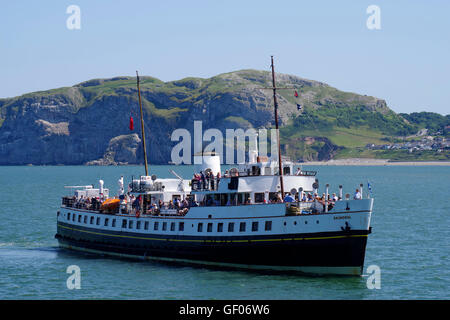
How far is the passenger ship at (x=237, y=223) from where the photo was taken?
4088 cm

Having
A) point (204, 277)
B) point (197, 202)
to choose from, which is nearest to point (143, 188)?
point (197, 202)

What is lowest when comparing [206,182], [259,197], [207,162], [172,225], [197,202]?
[172,225]

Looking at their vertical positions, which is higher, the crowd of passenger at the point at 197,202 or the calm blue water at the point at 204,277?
the crowd of passenger at the point at 197,202

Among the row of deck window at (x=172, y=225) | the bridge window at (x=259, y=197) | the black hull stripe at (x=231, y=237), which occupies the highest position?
the bridge window at (x=259, y=197)

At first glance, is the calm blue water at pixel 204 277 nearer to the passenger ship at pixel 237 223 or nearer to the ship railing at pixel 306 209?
the passenger ship at pixel 237 223

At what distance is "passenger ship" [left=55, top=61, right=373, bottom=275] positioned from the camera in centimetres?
4088

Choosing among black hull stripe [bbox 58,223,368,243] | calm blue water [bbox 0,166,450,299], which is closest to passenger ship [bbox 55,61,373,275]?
black hull stripe [bbox 58,223,368,243]

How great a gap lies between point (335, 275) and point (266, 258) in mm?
4646

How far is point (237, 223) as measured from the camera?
44125 mm

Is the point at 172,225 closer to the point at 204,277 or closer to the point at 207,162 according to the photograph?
the point at 204,277

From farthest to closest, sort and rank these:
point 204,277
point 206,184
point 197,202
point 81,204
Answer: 1. point 81,204
2. point 197,202
3. point 206,184
4. point 204,277

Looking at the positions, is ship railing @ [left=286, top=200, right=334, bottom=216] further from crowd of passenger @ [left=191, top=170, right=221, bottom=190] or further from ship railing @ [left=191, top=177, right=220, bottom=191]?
ship railing @ [left=191, top=177, right=220, bottom=191]

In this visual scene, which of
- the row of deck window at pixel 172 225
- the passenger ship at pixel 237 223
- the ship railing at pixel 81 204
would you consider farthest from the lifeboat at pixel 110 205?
the ship railing at pixel 81 204
